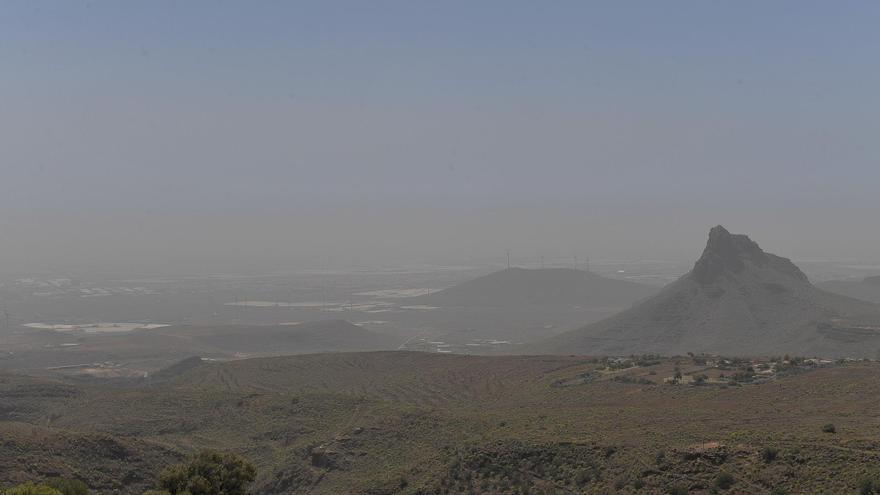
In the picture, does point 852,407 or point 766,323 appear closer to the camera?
point 852,407

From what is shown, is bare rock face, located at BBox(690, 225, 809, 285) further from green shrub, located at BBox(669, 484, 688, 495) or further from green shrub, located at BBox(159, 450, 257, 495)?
green shrub, located at BBox(159, 450, 257, 495)

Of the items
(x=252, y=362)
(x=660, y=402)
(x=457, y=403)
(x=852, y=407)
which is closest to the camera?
(x=852, y=407)

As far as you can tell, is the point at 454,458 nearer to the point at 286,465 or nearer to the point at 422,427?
the point at 422,427

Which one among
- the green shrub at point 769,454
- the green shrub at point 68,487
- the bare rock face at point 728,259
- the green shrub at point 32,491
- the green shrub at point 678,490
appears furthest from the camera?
the bare rock face at point 728,259

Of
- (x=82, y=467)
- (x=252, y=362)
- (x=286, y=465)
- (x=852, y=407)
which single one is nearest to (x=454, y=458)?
(x=286, y=465)

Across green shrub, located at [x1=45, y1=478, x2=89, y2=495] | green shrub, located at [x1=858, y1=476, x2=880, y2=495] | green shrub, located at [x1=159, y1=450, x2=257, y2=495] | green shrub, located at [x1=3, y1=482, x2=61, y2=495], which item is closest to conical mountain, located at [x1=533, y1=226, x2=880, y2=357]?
green shrub, located at [x1=858, y1=476, x2=880, y2=495]

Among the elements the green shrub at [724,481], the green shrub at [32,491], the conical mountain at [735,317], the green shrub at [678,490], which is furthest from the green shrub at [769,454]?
the conical mountain at [735,317]

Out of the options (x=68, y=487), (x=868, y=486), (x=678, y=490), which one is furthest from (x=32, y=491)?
(x=868, y=486)

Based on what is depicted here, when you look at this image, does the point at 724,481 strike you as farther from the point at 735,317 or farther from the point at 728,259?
the point at 728,259

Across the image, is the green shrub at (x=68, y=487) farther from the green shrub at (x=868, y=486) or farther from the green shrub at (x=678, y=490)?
the green shrub at (x=868, y=486)
